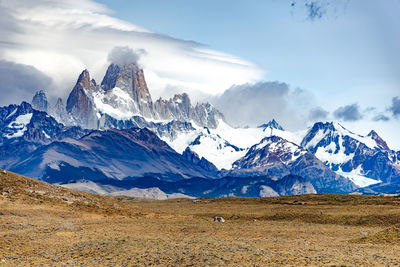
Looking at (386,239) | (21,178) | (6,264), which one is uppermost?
(21,178)

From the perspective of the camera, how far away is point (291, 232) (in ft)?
223

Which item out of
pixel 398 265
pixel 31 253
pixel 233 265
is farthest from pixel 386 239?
pixel 31 253

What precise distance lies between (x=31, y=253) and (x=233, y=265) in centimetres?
1906

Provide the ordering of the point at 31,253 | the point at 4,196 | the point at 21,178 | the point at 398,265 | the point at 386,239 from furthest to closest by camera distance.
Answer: the point at 21,178 → the point at 4,196 → the point at 386,239 → the point at 31,253 → the point at 398,265

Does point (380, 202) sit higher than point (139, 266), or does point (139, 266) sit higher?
point (380, 202)

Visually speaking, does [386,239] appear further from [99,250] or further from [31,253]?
[31,253]

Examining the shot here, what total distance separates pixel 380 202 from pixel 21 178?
7381 cm

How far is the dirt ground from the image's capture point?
1785 inches

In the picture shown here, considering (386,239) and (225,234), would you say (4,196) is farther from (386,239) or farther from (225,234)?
(386,239)

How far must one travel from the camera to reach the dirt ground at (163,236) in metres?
45.3

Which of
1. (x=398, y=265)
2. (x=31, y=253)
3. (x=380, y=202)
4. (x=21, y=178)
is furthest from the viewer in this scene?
(x=380, y=202)

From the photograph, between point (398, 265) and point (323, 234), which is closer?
point (398, 265)

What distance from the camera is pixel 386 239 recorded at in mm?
57469

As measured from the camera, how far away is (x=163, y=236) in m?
62.2
